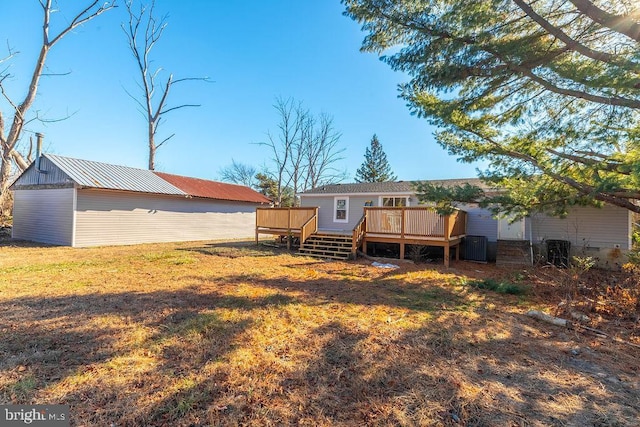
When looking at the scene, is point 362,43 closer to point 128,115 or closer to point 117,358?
point 117,358

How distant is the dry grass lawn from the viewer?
2.33 metres

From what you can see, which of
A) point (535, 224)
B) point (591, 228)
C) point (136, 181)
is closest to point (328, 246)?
point (535, 224)

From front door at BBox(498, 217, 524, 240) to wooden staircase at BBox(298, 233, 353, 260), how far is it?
240 inches

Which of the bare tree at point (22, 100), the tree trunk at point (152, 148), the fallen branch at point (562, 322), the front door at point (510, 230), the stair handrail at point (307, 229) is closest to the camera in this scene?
the fallen branch at point (562, 322)

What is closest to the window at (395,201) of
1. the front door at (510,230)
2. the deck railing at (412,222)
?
the deck railing at (412,222)

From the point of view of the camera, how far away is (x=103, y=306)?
461cm

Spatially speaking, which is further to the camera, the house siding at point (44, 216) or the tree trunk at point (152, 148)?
the tree trunk at point (152, 148)

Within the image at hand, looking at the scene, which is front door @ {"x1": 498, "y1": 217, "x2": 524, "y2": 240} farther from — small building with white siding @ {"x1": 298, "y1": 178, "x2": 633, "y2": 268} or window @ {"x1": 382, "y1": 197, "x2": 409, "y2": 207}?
window @ {"x1": 382, "y1": 197, "x2": 409, "y2": 207}

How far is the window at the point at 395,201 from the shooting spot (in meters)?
13.8

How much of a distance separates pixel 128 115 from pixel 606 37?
962 inches

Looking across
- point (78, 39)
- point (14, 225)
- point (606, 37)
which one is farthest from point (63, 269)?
point (78, 39)

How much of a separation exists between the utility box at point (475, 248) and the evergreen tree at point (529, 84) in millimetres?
4635

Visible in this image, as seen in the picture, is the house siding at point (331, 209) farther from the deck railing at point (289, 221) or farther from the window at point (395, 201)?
the deck railing at point (289, 221)

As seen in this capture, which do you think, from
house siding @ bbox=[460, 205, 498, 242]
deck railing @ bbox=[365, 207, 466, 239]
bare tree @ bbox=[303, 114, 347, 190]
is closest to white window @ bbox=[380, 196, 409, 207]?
house siding @ bbox=[460, 205, 498, 242]
